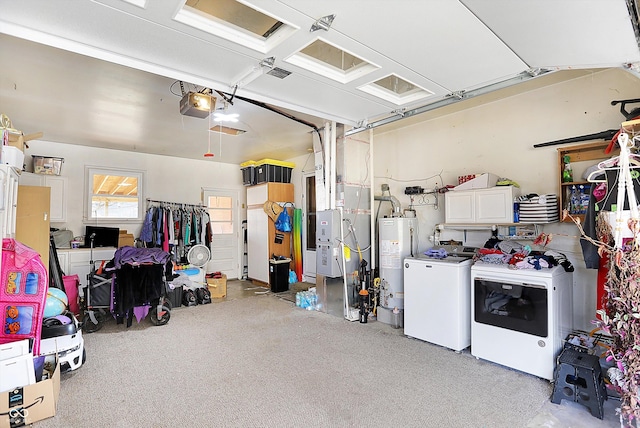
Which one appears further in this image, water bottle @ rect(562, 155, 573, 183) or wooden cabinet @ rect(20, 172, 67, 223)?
wooden cabinet @ rect(20, 172, 67, 223)

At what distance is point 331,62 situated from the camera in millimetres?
2580

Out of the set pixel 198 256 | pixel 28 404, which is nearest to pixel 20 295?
pixel 28 404

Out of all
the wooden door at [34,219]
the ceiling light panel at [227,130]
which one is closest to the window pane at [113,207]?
the wooden door at [34,219]

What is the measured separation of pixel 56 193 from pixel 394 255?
220 inches

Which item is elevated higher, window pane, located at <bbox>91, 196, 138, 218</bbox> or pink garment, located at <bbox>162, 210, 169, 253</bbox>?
window pane, located at <bbox>91, 196, 138, 218</bbox>

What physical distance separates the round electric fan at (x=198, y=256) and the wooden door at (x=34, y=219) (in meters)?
2.22

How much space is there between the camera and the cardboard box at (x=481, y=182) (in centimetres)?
366

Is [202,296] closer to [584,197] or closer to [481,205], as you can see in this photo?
[481,205]

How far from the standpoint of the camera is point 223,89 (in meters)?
2.79

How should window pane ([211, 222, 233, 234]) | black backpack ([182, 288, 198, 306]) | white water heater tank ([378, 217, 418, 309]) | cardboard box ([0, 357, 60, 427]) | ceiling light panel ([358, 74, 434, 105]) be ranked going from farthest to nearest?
window pane ([211, 222, 233, 234]), black backpack ([182, 288, 198, 306]), white water heater tank ([378, 217, 418, 309]), ceiling light panel ([358, 74, 434, 105]), cardboard box ([0, 357, 60, 427])

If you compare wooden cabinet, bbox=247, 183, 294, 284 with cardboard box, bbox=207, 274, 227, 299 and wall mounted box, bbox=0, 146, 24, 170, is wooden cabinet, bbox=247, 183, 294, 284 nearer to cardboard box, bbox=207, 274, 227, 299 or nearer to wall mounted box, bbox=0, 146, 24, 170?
cardboard box, bbox=207, 274, 227, 299

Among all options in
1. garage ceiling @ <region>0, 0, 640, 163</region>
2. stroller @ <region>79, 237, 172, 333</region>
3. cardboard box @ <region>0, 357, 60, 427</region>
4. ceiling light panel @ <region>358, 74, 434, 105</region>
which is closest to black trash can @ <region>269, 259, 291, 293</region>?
stroller @ <region>79, 237, 172, 333</region>

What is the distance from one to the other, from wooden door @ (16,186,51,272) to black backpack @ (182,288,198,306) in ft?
6.49

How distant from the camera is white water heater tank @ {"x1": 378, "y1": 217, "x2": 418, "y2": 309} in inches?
165
